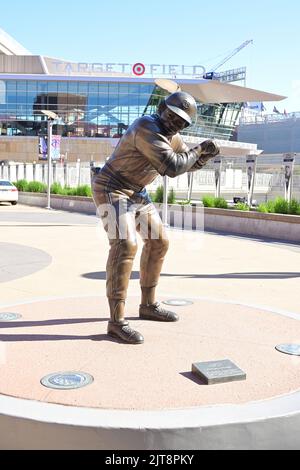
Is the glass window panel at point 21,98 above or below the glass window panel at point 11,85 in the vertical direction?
below

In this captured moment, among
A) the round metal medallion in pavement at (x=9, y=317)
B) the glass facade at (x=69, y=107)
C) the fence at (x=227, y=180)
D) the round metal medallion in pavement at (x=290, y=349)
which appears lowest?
the round metal medallion in pavement at (x=9, y=317)

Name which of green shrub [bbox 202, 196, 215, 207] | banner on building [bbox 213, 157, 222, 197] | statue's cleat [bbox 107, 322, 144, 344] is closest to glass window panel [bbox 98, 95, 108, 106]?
banner on building [bbox 213, 157, 222, 197]

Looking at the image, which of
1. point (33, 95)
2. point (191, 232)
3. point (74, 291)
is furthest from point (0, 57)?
point (74, 291)

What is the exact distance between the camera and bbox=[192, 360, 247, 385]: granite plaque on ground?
10.6 ft

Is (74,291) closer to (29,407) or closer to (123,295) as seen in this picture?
(123,295)

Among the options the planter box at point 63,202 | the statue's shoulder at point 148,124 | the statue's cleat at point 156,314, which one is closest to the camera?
the statue's shoulder at point 148,124

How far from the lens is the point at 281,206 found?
544 inches

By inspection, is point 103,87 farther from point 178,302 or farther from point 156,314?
point 156,314

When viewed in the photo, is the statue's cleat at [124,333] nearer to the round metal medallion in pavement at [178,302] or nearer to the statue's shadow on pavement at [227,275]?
the round metal medallion in pavement at [178,302]

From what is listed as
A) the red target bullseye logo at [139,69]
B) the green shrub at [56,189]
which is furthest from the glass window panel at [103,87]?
the green shrub at [56,189]

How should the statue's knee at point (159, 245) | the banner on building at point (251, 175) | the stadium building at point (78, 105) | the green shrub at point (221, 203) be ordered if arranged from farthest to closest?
the stadium building at point (78, 105) < the green shrub at point (221, 203) < the banner on building at point (251, 175) < the statue's knee at point (159, 245)

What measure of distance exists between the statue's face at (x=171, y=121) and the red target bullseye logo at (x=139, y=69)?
63427 millimetres

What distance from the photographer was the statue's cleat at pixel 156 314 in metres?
4.67

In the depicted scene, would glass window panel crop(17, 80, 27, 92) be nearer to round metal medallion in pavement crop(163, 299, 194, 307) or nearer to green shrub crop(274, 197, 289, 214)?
green shrub crop(274, 197, 289, 214)
